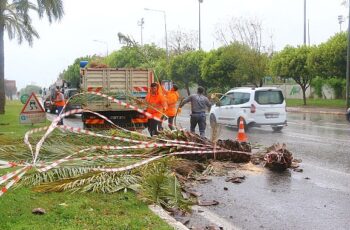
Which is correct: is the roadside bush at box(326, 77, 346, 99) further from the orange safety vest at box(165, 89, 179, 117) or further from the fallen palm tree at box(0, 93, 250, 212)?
the fallen palm tree at box(0, 93, 250, 212)

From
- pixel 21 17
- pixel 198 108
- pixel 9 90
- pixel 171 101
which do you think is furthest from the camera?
pixel 9 90

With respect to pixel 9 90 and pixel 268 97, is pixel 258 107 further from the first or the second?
pixel 9 90

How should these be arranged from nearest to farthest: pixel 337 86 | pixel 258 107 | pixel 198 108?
1. pixel 198 108
2. pixel 258 107
3. pixel 337 86

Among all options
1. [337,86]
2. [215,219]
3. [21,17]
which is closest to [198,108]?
[215,219]

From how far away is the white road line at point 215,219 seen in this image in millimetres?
5961

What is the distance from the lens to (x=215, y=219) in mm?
6246

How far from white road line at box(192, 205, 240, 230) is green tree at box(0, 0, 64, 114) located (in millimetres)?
18387

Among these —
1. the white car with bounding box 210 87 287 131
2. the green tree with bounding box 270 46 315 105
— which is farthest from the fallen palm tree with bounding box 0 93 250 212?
the green tree with bounding box 270 46 315 105

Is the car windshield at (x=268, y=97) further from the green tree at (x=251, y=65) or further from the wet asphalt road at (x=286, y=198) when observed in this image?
the green tree at (x=251, y=65)

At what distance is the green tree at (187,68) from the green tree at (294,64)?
552 inches

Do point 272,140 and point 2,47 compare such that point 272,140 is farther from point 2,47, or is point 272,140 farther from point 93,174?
point 2,47

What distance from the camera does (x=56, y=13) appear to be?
24.3 m

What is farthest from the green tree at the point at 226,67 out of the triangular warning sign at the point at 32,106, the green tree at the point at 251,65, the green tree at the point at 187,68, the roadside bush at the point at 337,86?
the triangular warning sign at the point at 32,106

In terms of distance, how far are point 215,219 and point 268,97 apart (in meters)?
12.0
